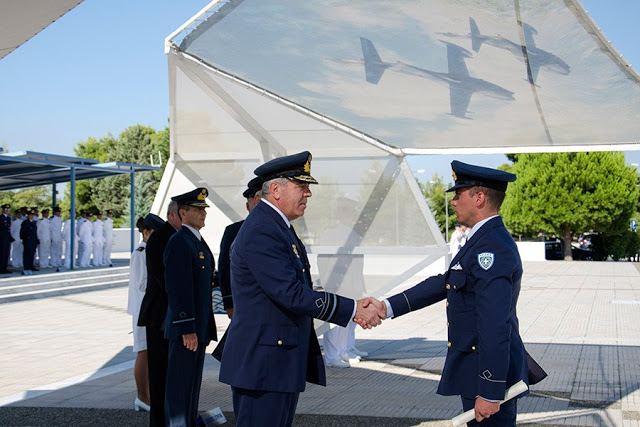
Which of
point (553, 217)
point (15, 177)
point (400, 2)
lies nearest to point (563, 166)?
point (553, 217)

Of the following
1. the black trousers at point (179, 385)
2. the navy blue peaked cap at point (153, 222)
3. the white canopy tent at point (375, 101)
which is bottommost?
the black trousers at point (179, 385)

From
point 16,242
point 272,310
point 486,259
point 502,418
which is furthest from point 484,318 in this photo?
point 16,242

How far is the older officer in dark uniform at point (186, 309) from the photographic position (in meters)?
5.37

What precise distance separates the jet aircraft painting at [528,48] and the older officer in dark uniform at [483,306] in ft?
7.39

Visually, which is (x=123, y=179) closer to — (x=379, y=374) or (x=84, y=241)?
Answer: (x=84, y=241)

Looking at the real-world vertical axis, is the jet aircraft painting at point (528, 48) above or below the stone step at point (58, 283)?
above

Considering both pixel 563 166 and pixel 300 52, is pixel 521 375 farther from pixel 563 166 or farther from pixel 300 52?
pixel 563 166

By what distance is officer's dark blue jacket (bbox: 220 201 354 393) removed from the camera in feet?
12.2

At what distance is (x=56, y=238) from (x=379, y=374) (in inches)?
760

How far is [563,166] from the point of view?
4759 centimetres

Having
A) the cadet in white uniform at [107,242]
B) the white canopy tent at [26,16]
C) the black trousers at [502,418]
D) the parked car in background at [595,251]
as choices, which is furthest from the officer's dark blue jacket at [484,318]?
the parked car in background at [595,251]

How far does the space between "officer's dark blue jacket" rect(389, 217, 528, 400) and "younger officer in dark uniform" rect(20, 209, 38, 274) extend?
69.5 ft

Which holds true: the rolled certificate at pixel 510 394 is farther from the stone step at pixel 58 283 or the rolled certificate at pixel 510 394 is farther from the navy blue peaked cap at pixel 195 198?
the stone step at pixel 58 283

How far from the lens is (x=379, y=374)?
8.50m
